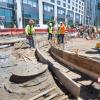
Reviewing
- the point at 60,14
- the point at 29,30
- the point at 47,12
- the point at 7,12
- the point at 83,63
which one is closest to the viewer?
the point at 83,63

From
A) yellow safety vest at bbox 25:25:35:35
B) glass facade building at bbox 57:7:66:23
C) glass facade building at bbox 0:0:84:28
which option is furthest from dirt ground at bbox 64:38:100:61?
glass facade building at bbox 57:7:66:23

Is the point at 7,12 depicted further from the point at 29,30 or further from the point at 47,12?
the point at 29,30

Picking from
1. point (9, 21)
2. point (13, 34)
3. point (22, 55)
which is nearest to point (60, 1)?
point (9, 21)

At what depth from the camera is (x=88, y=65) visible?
7.70 metres

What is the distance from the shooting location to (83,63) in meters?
8.07

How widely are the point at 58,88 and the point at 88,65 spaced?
1.36 metres

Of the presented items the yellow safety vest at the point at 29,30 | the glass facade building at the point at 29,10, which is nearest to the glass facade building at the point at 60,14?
the glass facade building at the point at 29,10

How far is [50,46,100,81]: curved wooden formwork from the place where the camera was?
7.21 m

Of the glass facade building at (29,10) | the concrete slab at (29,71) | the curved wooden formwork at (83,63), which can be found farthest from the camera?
the glass facade building at (29,10)

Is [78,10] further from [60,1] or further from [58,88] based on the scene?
[58,88]

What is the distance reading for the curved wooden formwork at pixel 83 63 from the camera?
23.6 feet

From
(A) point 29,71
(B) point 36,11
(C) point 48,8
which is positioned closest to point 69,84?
(A) point 29,71

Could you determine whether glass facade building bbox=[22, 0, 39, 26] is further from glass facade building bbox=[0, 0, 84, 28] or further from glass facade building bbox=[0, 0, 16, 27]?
glass facade building bbox=[0, 0, 16, 27]

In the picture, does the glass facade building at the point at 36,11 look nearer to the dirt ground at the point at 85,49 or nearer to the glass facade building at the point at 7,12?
the glass facade building at the point at 7,12
